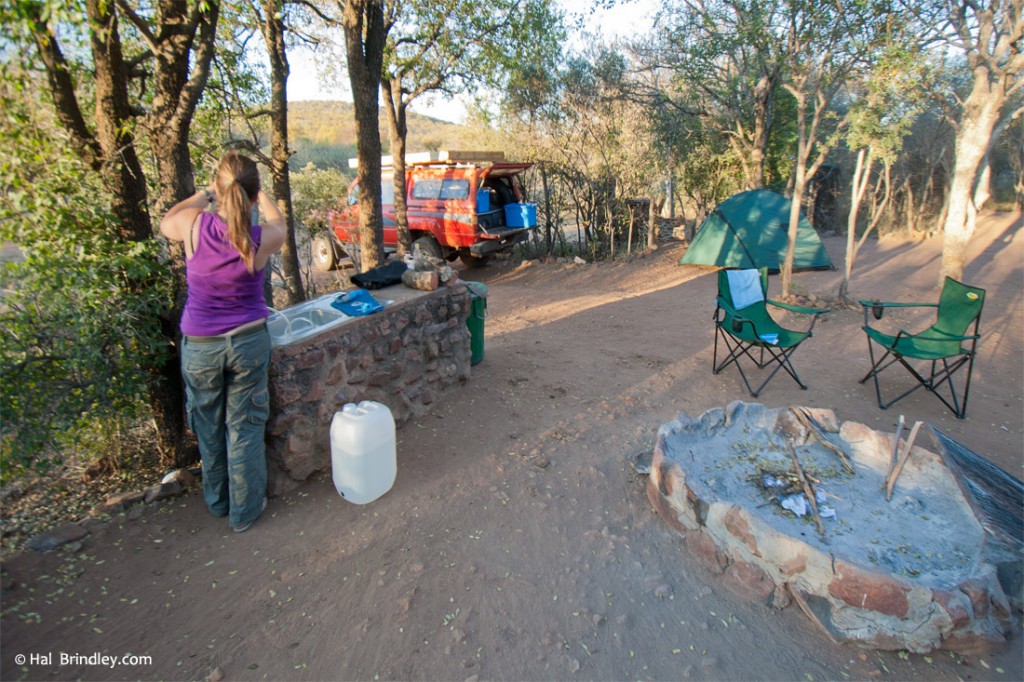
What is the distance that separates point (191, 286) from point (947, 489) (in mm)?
3915

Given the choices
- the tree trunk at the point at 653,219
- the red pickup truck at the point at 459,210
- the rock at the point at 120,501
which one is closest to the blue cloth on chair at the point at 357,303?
the rock at the point at 120,501

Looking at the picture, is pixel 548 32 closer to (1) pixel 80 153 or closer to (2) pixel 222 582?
(1) pixel 80 153

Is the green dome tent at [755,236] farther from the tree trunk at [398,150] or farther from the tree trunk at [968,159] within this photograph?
the tree trunk at [398,150]

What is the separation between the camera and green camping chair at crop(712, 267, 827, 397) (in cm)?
458

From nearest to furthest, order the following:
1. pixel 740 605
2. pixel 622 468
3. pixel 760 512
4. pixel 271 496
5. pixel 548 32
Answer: pixel 740 605
pixel 760 512
pixel 271 496
pixel 622 468
pixel 548 32

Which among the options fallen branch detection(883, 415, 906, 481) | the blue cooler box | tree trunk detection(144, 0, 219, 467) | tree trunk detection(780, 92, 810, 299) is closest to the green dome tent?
tree trunk detection(780, 92, 810, 299)

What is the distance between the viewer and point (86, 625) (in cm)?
220

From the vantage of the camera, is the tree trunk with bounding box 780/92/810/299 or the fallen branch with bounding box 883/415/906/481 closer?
the fallen branch with bounding box 883/415/906/481

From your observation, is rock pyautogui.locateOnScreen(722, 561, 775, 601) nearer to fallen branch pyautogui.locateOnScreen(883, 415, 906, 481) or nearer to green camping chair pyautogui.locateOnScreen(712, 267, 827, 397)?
fallen branch pyautogui.locateOnScreen(883, 415, 906, 481)

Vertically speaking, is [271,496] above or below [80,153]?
below

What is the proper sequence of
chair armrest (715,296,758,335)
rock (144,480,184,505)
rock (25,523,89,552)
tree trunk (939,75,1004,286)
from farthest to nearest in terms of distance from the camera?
1. tree trunk (939,75,1004,286)
2. chair armrest (715,296,758,335)
3. rock (144,480,184,505)
4. rock (25,523,89,552)

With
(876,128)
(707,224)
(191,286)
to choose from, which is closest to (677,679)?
(191,286)

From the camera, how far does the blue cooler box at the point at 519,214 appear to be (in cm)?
980

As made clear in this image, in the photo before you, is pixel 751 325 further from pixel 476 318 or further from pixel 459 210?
pixel 459 210
